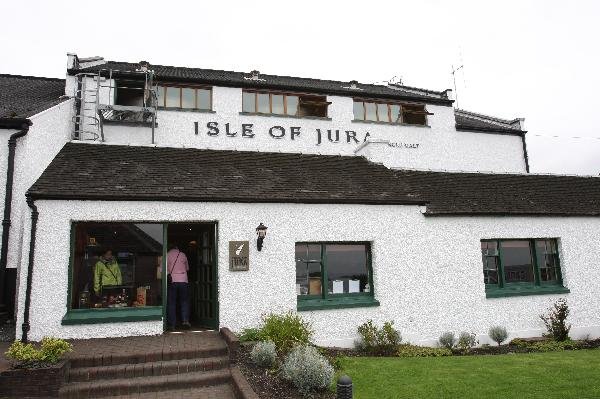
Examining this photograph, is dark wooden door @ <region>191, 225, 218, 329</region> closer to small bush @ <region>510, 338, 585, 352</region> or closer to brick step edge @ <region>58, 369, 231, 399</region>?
brick step edge @ <region>58, 369, 231, 399</region>

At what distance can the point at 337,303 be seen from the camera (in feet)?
35.9

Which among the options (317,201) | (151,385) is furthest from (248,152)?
(151,385)

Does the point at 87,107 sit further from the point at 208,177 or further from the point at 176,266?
the point at 176,266

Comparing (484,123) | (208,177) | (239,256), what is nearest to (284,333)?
(239,256)

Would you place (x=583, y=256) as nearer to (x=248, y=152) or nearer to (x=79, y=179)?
(x=248, y=152)

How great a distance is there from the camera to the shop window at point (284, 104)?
19.8m

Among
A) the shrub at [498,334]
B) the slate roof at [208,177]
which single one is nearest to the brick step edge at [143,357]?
the slate roof at [208,177]

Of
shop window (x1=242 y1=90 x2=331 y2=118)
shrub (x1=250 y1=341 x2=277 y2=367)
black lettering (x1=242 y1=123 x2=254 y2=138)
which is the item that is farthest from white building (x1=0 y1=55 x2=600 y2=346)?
shop window (x1=242 y1=90 x2=331 y2=118)

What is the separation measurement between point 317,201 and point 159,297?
176 inches

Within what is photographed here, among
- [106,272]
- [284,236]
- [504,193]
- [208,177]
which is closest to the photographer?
[106,272]

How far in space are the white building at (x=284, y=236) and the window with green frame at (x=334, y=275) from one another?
31 millimetres

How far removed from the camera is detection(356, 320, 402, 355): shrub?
34.1 ft

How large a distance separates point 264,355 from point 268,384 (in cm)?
74

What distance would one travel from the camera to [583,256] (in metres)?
13.7
